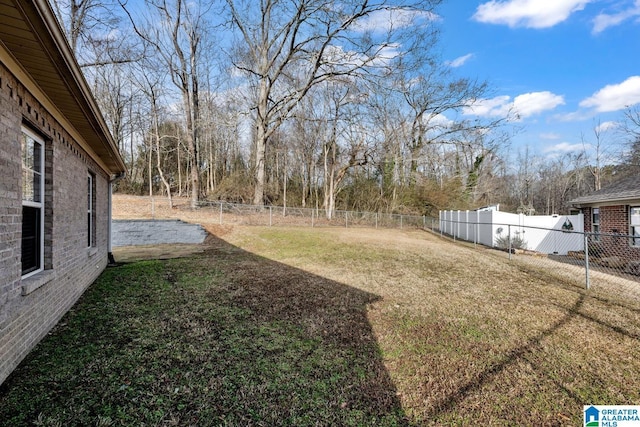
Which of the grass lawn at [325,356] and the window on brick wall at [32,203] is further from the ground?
the window on brick wall at [32,203]

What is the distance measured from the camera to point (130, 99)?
22.7 m

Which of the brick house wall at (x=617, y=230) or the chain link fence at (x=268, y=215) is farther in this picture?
the chain link fence at (x=268, y=215)

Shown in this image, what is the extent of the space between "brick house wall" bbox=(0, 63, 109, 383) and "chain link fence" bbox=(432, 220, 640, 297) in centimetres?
803

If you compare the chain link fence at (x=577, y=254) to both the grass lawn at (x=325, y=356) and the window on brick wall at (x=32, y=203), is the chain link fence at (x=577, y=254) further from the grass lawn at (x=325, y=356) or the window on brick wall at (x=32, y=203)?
the window on brick wall at (x=32, y=203)

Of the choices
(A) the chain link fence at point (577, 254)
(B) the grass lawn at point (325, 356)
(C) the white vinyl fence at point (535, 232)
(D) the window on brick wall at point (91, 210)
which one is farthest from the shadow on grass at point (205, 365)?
(C) the white vinyl fence at point (535, 232)

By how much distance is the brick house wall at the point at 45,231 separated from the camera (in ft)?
8.14

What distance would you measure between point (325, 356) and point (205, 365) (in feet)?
3.91

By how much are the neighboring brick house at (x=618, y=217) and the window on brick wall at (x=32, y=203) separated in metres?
13.3

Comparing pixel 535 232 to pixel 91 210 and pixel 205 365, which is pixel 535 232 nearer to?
pixel 205 365

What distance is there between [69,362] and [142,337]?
696 mm

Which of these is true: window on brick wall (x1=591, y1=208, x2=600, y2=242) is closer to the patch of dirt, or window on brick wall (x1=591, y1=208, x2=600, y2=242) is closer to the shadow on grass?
the shadow on grass

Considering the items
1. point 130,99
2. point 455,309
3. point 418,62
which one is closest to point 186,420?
point 455,309

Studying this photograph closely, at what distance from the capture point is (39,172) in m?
3.42

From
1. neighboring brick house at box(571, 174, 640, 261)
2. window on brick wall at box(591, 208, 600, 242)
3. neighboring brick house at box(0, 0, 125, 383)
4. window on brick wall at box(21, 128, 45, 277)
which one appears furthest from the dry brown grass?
window on brick wall at box(591, 208, 600, 242)
